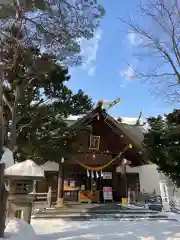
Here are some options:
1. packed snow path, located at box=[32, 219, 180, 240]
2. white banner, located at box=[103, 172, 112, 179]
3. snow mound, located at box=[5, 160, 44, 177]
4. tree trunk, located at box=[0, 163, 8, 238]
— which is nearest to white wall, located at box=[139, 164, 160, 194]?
white banner, located at box=[103, 172, 112, 179]

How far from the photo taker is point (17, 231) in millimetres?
5973

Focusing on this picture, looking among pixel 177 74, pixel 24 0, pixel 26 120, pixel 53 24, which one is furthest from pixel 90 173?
pixel 24 0

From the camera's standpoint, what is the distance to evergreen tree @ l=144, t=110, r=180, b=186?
9352 millimetres

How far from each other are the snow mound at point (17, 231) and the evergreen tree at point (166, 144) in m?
5.84

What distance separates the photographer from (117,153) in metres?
15.5

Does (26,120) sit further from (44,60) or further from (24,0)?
(24,0)

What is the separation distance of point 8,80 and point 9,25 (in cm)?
238

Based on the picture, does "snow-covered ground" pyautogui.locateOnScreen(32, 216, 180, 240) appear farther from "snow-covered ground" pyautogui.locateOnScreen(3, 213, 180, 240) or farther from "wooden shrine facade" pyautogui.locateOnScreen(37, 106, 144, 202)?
"wooden shrine facade" pyautogui.locateOnScreen(37, 106, 144, 202)

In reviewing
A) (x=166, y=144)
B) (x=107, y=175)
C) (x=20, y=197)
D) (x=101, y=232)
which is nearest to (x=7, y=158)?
(x=20, y=197)

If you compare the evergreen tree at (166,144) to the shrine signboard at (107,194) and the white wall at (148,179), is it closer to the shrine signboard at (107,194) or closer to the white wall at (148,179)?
the shrine signboard at (107,194)

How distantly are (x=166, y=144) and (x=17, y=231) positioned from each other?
7.13 meters

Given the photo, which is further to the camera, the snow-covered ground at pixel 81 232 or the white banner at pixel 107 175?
the white banner at pixel 107 175

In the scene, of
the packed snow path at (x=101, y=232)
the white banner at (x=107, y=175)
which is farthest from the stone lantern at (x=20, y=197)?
the white banner at (x=107, y=175)

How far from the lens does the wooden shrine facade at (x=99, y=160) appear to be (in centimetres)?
1485
